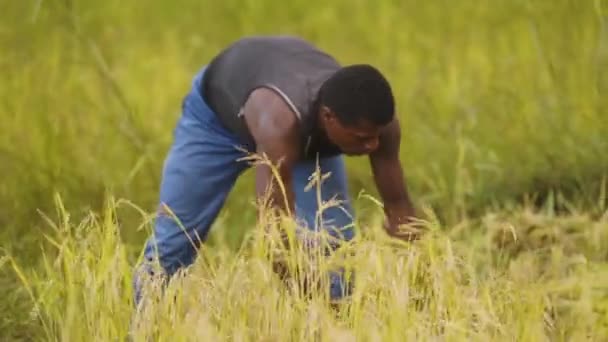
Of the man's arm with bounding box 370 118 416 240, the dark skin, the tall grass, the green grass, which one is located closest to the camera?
the tall grass

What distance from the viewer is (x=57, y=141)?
4.91 m

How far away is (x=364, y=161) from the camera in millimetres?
5133

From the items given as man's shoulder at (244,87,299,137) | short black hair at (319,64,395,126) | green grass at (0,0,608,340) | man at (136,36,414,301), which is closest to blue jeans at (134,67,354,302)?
man at (136,36,414,301)

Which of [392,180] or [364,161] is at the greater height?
[392,180]

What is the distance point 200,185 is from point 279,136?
564 millimetres

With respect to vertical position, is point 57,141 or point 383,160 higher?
point 383,160

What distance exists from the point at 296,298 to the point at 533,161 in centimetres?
190

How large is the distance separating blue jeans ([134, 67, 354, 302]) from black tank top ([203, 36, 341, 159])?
6 cm

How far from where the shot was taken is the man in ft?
10.6

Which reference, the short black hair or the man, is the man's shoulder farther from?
the short black hair

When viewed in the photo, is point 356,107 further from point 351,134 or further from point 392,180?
point 392,180

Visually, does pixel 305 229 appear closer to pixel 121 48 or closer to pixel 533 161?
pixel 533 161

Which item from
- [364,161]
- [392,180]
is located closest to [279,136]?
[392,180]

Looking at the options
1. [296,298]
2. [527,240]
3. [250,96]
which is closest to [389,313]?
[296,298]
